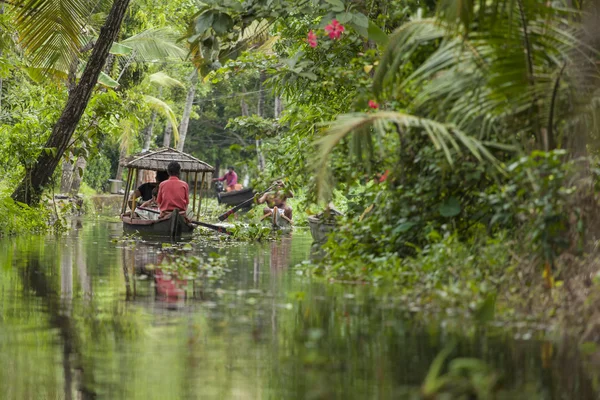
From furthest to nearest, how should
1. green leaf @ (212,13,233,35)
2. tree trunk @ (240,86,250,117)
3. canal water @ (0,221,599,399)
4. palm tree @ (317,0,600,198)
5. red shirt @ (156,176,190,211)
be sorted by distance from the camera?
tree trunk @ (240,86,250,117), red shirt @ (156,176,190,211), green leaf @ (212,13,233,35), palm tree @ (317,0,600,198), canal water @ (0,221,599,399)

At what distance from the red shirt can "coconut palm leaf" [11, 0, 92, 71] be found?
3.83 m

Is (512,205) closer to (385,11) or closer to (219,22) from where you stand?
(219,22)

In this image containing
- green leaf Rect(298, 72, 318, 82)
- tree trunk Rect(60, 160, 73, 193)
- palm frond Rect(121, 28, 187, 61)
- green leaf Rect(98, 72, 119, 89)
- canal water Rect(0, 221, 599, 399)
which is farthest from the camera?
tree trunk Rect(60, 160, 73, 193)

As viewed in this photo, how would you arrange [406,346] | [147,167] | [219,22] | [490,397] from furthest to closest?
[147,167] → [219,22] → [406,346] → [490,397]

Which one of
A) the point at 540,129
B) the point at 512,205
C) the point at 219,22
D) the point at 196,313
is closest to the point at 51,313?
the point at 196,313

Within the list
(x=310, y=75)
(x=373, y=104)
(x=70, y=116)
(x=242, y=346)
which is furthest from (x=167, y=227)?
(x=242, y=346)

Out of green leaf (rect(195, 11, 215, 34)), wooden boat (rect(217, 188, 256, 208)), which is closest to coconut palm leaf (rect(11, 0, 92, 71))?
green leaf (rect(195, 11, 215, 34))

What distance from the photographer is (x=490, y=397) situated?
16.6 ft

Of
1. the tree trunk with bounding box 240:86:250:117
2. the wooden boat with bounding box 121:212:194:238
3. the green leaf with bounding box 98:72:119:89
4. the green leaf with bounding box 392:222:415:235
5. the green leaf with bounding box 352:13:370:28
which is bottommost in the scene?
the green leaf with bounding box 392:222:415:235

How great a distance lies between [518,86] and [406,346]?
3.08m

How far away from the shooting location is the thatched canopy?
2731 centimetres

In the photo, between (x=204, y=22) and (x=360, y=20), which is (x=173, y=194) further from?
(x=360, y=20)

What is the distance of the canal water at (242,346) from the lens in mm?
5453

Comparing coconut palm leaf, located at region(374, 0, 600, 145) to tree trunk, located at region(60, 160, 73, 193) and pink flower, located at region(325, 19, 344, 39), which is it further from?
tree trunk, located at region(60, 160, 73, 193)
